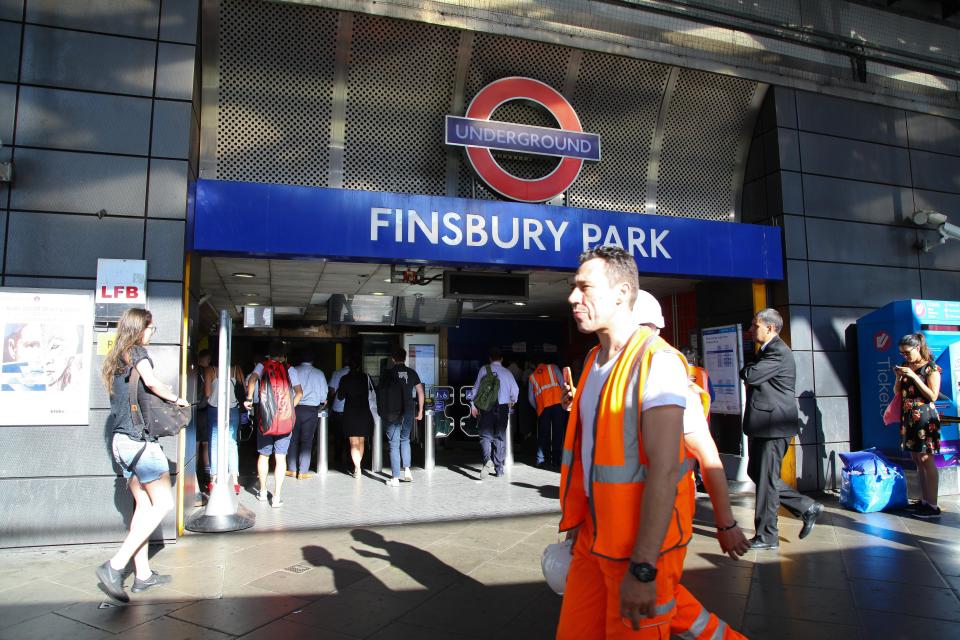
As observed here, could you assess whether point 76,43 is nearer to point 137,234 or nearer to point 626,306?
point 137,234

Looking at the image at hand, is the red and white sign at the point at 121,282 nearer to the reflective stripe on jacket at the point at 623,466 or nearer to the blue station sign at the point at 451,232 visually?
the blue station sign at the point at 451,232

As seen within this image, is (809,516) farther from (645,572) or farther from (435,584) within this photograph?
(645,572)

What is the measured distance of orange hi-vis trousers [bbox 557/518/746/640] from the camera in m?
1.71

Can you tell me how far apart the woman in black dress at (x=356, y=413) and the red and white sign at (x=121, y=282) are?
10.5ft

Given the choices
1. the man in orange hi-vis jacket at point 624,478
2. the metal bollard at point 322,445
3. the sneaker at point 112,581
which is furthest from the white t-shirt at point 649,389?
the metal bollard at point 322,445

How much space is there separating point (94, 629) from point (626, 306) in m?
3.07

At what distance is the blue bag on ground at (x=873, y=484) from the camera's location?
5492 millimetres

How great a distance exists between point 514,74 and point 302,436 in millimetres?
4788

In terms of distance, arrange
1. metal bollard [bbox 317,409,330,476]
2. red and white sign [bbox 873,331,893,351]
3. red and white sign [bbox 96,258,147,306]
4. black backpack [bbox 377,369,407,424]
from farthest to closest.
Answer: metal bollard [bbox 317,409,330,476], black backpack [bbox 377,369,407,424], red and white sign [bbox 873,331,893,351], red and white sign [bbox 96,258,147,306]

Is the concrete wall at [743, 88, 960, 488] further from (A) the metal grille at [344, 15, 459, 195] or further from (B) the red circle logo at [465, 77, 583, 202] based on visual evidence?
(A) the metal grille at [344, 15, 459, 195]

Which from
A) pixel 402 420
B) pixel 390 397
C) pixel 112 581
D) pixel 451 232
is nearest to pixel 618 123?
pixel 451 232

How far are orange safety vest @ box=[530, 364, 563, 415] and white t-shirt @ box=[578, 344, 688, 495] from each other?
695 centimetres

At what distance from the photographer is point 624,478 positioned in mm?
1740

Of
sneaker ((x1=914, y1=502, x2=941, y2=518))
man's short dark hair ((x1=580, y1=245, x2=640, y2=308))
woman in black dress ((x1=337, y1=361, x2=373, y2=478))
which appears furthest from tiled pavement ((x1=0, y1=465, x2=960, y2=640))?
woman in black dress ((x1=337, y1=361, x2=373, y2=478))
